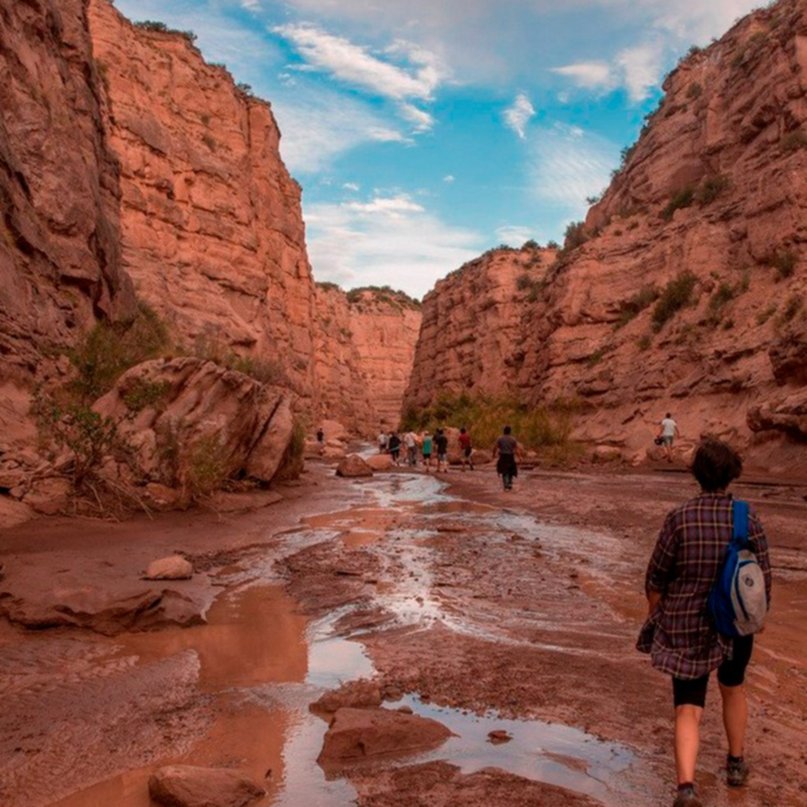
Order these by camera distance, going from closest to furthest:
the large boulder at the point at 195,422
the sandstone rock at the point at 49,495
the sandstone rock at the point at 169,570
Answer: the sandstone rock at the point at 169,570 < the sandstone rock at the point at 49,495 < the large boulder at the point at 195,422

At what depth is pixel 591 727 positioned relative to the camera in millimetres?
3705

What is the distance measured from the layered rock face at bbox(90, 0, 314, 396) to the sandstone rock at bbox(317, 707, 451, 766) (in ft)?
87.2

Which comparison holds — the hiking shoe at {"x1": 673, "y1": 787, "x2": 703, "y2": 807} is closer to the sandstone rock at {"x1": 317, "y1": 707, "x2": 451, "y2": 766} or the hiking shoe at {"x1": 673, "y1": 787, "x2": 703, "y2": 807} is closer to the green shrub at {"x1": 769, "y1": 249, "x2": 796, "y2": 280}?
the sandstone rock at {"x1": 317, "y1": 707, "x2": 451, "y2": 766}

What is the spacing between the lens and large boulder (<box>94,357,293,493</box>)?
1192 cm

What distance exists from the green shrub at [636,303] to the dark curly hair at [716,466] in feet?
94.1

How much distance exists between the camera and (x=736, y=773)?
3.11m

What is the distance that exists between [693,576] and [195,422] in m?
10.8

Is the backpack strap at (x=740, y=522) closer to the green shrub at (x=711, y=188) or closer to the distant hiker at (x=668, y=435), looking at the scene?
the distant hiker at (x=668, y=435)

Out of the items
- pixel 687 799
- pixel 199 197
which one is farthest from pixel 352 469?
pixel 199 197

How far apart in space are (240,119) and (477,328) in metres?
20.9

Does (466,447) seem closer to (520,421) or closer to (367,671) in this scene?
(520,421)

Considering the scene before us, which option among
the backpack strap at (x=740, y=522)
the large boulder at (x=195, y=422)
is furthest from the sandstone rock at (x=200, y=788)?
the large boulder at (x=195, y=422)

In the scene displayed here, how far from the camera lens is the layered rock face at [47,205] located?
1255 centimetres

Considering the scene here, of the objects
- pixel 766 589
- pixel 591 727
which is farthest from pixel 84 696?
pixel 766 589
